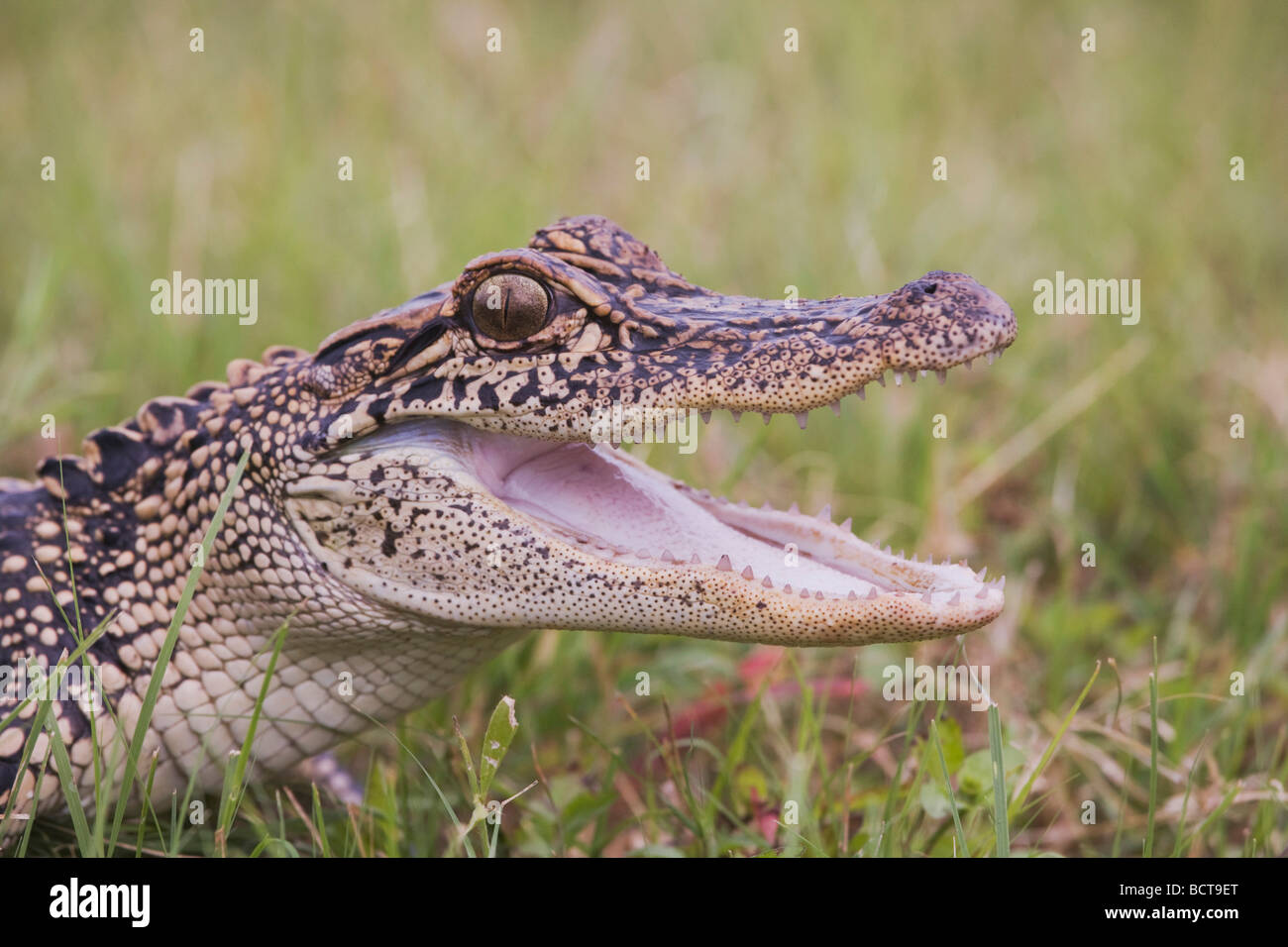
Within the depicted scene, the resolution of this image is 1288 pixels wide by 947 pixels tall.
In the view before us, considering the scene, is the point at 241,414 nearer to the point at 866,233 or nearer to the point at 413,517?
the point at 413,517

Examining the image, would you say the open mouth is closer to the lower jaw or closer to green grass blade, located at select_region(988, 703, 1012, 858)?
the lower jaw

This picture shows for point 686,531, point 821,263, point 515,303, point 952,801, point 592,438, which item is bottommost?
point 952,801

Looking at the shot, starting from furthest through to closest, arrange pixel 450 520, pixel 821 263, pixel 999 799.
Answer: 1. pixel 821 263
2. pixel 450 520
3. pixel 999 799

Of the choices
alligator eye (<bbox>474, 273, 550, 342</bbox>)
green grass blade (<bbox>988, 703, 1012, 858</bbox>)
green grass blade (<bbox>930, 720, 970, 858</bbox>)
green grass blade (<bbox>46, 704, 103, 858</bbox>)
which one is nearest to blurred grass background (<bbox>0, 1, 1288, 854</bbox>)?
green grass blade (<bbox>930, 720, 970, 858</bbox>)

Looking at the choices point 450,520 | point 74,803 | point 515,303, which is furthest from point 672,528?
point 74,803

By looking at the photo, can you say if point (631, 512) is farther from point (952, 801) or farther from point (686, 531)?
point (952, 801)

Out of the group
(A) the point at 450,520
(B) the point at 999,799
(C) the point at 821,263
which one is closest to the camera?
(B) the point at 999,799
